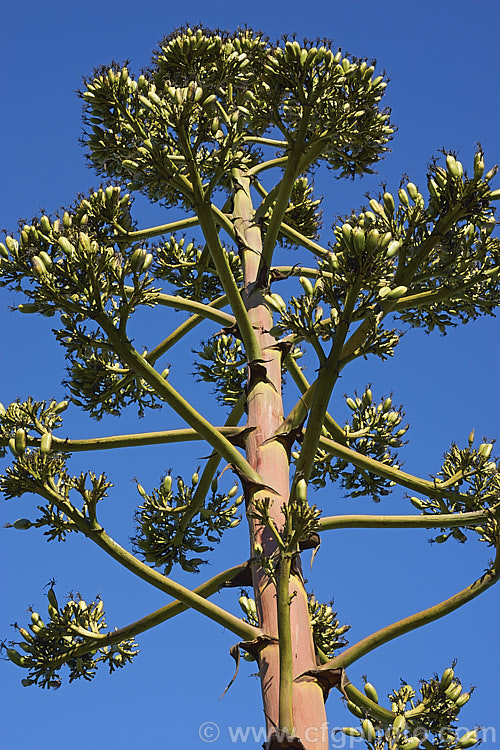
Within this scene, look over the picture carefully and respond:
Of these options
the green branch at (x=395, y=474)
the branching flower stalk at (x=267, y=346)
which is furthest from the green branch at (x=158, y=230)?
the green branch at (x=395, y=474)

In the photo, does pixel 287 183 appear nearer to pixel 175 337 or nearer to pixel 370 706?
pixel 175 337

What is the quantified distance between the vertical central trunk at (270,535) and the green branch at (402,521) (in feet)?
1.50

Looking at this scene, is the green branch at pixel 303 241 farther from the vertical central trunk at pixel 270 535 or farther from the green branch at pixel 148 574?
the green branch at pixel 148 574

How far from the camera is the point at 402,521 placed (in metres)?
6.29

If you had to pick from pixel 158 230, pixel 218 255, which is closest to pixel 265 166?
pixel 158 230

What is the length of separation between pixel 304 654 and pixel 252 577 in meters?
0.75

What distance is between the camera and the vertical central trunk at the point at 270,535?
515cm

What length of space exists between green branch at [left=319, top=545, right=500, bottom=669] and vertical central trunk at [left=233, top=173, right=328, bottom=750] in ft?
0.81

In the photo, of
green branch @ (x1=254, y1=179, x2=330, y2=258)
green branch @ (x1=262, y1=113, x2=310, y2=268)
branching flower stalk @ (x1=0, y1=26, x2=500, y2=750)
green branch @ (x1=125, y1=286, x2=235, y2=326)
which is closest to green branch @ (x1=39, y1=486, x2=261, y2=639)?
branching flower stalk @ (x1=0, y1=26, x2=500, y2=750)

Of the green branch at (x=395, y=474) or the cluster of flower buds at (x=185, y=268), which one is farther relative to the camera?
the cluster of flower buds at (x=185, y=268)

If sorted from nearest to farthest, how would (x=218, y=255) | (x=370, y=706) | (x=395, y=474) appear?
1. (x=370, y=706)
2. (x=218, y=255)
3. (x=395, y=474)

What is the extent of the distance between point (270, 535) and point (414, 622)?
1.19 meters

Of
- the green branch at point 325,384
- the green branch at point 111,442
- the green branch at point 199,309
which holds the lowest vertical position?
the green branch at point 325,384

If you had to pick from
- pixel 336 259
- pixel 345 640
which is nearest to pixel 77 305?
pixel 336 259
